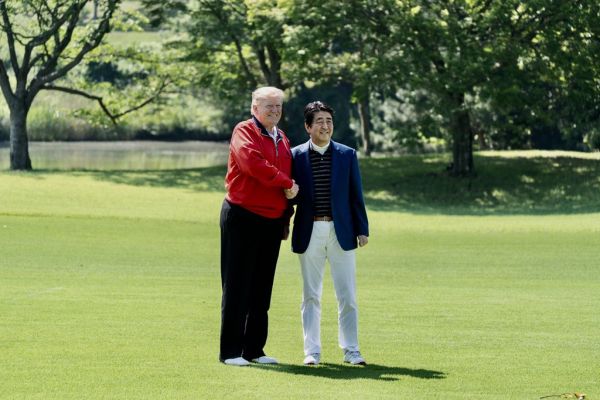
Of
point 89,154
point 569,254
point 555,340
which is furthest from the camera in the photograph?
point 89,154

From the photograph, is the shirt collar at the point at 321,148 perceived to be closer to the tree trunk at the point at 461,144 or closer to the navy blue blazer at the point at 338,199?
the navy blue blazer at the point at 338,199

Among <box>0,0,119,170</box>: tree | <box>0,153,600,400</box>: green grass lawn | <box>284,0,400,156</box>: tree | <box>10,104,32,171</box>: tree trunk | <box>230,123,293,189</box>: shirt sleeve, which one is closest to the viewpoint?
<box>0,153,600,400</box>: green grass lawn

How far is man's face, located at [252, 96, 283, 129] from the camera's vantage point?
8734 millimetres

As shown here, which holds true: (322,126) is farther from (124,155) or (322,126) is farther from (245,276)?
(124,155)

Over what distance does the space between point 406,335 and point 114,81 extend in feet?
239

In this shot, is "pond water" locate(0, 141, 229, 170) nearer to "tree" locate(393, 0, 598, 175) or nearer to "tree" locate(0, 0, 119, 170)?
"tree" locate(0, 0, 119, 170)

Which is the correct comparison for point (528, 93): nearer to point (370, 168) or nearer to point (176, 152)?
point (370, 168)

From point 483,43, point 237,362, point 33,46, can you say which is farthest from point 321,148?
point 33,46

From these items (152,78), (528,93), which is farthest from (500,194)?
(152,78)

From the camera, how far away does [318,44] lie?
1566 inches

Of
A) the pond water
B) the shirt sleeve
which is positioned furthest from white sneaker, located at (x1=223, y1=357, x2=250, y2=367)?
the pond water

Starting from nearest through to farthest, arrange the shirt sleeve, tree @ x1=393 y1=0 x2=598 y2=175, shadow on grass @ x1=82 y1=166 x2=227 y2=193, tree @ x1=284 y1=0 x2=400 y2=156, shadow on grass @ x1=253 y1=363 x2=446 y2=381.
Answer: shadow on grass @ x1=253 y1=363 x2=446 y2=381, the shirt sleeve, tree @ x1=393 y1=0 x2=598 y2=175, tree @ x1=284 y1=0 x2=400 y2=156, shadow on grass @ x1=82 y1=166 x2=227 y2=193

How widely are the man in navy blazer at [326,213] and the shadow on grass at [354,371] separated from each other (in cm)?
12

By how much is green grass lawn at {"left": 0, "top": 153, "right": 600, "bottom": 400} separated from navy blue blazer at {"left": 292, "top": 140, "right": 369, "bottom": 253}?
0.93 m
